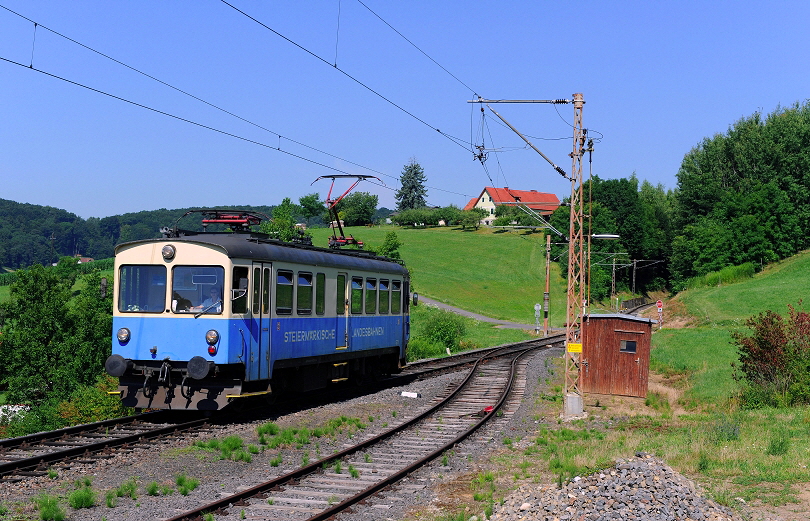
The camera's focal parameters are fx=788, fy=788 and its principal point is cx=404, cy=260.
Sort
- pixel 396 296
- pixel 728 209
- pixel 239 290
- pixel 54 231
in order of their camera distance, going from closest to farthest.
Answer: pixel 239 290 → pixel 396 296 → pixel 728 209 → pixel 54 231

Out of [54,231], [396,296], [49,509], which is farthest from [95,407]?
[54,231]

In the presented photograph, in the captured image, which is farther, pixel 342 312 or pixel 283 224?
→ pixel 283 224

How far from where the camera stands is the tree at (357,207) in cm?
13700

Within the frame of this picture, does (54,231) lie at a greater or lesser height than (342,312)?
greater

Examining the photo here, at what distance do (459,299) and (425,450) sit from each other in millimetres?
72166

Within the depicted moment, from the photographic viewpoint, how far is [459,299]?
280 ft

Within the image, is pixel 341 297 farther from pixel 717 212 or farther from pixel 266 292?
pixel 717 212

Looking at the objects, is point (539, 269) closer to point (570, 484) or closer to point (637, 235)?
point (637, 235)

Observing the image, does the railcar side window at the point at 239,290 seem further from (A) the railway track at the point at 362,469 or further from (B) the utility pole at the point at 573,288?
(B) the utility pole at the point at 573,288

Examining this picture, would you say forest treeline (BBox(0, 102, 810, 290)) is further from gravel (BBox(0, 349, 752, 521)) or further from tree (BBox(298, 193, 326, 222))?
gravel (BBox(0, 349, 752, 521))

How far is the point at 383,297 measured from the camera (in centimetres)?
2156

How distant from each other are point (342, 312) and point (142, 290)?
5.22 m

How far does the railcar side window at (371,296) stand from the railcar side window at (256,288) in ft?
18.0

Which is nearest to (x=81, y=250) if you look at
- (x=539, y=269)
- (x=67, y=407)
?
(x=539, y=269)
